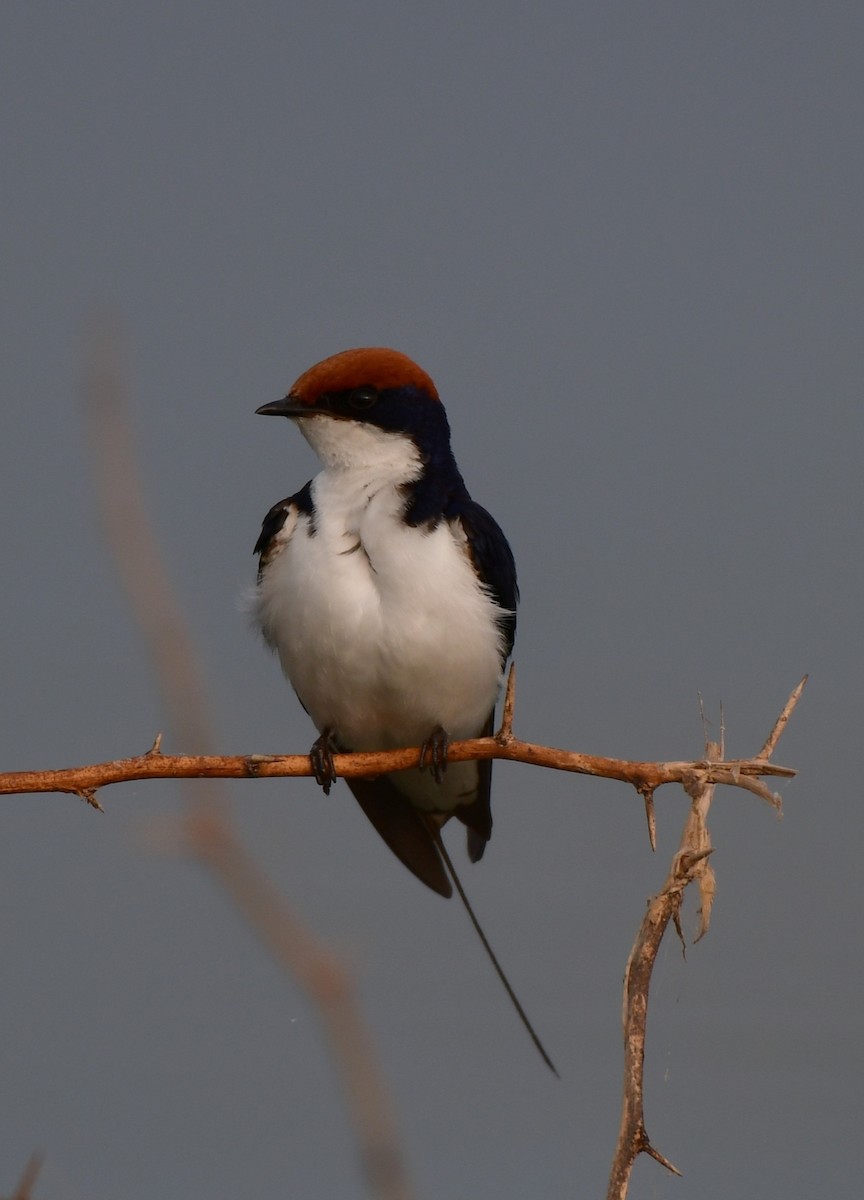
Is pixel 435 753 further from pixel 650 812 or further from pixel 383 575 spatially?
pixel 650 812

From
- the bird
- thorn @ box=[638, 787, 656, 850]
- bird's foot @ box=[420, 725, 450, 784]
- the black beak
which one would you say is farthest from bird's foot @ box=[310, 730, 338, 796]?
thorn @ box=[638, 787, 656, 850]

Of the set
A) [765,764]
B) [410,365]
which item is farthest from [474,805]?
[765,764]

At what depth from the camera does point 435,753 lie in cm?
262

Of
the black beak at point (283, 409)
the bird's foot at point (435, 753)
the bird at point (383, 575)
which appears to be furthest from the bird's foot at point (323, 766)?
the black beak at point (283, 409)

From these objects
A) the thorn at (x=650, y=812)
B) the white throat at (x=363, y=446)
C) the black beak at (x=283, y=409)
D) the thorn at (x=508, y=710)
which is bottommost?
the thorn at (x=650, y=812)

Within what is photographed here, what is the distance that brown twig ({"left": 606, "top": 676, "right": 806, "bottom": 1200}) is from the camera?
4.53 ft

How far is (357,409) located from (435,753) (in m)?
0.68

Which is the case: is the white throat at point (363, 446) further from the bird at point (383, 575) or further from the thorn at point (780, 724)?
the thorn at point (780, 724)

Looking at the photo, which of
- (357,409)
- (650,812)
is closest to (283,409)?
(357,409)

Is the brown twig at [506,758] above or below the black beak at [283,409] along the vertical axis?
below

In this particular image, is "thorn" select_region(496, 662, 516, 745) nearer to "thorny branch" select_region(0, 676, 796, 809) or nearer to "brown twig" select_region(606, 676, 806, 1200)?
"thorny branch" select_region(0, 676, 796, 809)

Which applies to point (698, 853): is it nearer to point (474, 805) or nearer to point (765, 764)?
point (765, 764)

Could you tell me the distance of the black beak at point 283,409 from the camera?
263 cm

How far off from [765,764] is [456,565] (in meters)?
0.92
